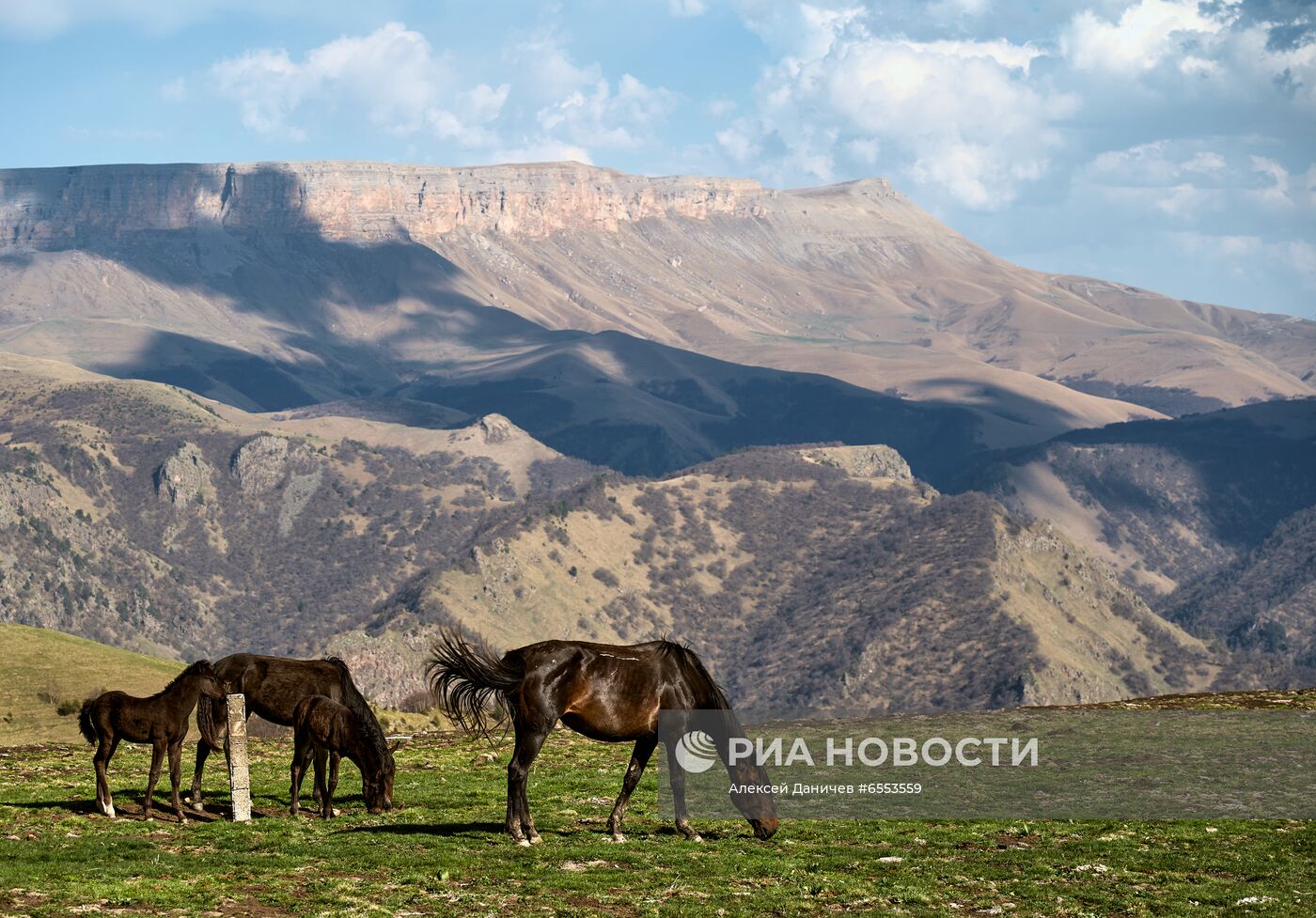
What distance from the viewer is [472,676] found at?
2438 centimetres

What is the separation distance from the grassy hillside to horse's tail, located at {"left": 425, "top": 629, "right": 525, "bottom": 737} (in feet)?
68.2

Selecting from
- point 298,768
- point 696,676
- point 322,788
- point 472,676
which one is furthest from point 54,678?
point 696,676

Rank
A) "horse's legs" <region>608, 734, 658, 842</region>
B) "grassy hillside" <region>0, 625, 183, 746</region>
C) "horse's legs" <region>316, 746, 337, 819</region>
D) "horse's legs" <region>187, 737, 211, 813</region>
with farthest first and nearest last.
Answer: "grassy hillside" <region>0, 625, 183, 746</region> → "horse's legs" <region>187, 737, 211, 813</region> → "horse's legs" <region>316, 746, 337, 819</region> → "horse's legs" <region>608, 734, 658, 842</region>

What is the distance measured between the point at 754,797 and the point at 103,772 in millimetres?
10335

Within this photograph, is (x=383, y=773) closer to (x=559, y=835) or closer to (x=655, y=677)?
(x=559, y=835)

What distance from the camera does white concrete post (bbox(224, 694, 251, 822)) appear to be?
25.7 m

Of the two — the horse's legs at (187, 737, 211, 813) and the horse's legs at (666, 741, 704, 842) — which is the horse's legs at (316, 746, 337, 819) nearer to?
the horse's legs at (187, 737, 211, 813)

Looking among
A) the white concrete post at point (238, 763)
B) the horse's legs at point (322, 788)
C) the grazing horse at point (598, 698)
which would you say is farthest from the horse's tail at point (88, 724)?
the grazing horse at point (598, 698)

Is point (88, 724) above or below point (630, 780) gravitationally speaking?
above

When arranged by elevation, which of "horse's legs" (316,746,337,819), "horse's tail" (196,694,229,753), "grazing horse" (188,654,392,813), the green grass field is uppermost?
"grazing horse" (188,654,392,813)

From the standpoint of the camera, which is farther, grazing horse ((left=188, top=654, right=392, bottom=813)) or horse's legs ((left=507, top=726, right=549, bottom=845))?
grazing horse ((left=188, top=654, right=392, bottom=813))

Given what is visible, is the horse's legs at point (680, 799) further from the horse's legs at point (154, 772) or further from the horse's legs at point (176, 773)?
the horse's legs at point (154, 772)

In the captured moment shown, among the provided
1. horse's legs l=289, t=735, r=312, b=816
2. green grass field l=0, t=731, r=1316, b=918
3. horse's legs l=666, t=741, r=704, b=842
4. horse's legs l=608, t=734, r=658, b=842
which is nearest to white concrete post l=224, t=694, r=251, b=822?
green grass field l=0, t=731, r=1316, b=918

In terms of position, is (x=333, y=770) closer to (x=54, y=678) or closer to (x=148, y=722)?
(x=148, y=722)
